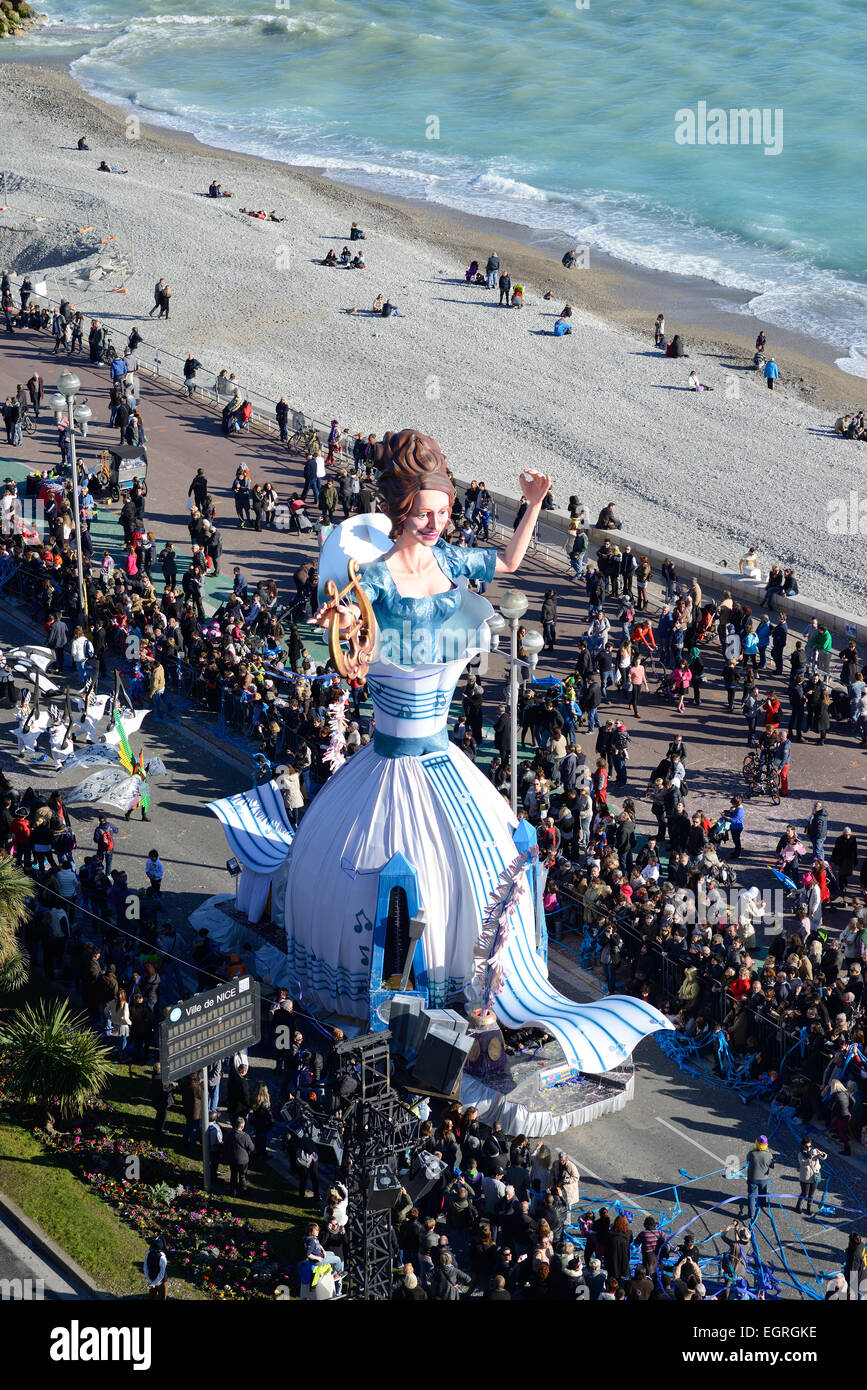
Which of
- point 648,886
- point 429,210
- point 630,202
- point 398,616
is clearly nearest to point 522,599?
point 398,616

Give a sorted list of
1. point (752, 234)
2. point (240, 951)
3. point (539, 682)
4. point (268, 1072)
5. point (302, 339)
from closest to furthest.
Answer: point (268, 1072), point (240, 951), point (539, 682), point (302, 339), point (752, 234)

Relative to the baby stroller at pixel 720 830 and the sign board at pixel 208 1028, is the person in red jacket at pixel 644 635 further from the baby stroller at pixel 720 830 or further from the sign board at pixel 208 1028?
the sign board at pixel 208 1028

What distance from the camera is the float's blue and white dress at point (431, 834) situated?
2766 centimetres

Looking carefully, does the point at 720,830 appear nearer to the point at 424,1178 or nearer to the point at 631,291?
the point at 424,1178

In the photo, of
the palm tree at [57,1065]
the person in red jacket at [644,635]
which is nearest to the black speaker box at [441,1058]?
the palm tree at [57,1065]

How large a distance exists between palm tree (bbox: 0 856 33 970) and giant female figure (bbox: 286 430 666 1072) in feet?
15.1

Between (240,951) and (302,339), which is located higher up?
(302,339)

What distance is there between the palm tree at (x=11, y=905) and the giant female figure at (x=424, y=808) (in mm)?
4590

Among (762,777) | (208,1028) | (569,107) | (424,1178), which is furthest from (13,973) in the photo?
(569,107)

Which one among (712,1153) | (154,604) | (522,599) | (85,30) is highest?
(85,30)

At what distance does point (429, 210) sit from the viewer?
89125mm

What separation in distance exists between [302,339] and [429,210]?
24.2 m

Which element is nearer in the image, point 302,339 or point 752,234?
point 302,339

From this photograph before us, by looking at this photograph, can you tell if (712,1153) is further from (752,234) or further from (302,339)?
(752,234)
